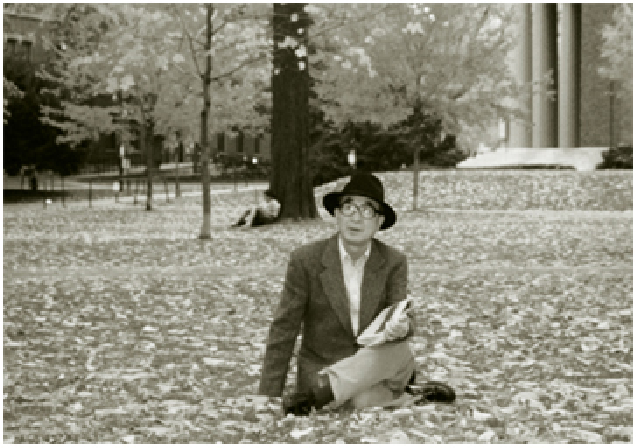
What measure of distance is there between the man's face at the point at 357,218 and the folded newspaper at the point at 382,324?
370 millimetres

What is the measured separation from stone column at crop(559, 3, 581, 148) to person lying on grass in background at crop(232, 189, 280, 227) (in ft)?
102

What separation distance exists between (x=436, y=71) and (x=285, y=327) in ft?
86.7

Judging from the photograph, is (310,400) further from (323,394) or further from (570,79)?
(570,79)

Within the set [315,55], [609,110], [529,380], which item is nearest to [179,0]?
[315,55]

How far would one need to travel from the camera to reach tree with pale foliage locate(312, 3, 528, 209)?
107 ft

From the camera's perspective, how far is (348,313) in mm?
6488

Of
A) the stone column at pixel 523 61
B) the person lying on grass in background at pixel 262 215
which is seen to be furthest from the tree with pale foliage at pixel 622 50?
the person lying on grass in background at pixel 262 215

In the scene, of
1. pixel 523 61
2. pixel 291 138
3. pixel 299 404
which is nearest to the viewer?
pixel 299 404

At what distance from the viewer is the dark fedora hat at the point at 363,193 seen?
6.26 meters

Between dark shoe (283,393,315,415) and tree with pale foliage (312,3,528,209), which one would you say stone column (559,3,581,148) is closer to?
tree with pale foliage (312,3,528,209)

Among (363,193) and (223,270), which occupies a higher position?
(363,193)

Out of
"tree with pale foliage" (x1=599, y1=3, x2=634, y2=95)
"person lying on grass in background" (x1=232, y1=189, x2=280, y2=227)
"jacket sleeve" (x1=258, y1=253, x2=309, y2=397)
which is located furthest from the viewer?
"tree with pale foliage" (x1=599, y1=3, x2=634, y2=95)

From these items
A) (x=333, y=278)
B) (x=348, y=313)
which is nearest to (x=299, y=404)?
(x=348, y=313)

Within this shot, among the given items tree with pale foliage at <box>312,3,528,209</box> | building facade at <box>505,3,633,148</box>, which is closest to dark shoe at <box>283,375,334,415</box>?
tree with pale foliage at <box>312,3,528,209</box>
